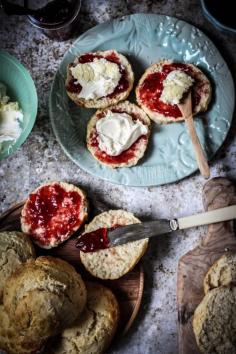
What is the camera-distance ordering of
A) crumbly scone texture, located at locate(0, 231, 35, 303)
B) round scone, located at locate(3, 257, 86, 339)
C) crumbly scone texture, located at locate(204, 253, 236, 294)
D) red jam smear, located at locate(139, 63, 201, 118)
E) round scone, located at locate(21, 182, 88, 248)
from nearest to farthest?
round scone, located at locate(3, 257, 86, 339)
crumbly scone texture, located at locate(204, 253, 236, 294)
crumbly scone texture, located at locate(0, 231, 35, 303)
round scone, located at locate(21, 182, 88, 248)
red jam smear, located at locate(139, 63, 201, 118)

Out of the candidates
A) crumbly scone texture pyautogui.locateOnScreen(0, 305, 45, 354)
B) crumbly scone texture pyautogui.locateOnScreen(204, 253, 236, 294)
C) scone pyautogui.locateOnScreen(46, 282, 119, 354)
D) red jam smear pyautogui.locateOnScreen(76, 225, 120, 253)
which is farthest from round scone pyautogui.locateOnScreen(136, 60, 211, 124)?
crumbly scone texture pyautogui.locateOnScreen(0, 305, 45, 354)

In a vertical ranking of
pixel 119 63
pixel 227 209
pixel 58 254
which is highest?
pixel 119 63

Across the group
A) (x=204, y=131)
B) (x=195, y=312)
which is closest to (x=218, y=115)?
(x=204, y=131)

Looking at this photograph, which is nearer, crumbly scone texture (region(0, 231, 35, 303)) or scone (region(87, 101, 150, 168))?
crumbly scone texture (region(0, 231, 35, 303))

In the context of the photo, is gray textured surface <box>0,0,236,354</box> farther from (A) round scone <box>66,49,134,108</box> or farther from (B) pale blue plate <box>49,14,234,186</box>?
(A) round scone <box>66,49,134,108</box>

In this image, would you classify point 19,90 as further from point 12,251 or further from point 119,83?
point 12,251

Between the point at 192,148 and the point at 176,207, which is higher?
the point at 192,148

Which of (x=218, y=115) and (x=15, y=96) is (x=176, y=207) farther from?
(x=15, y=96)
